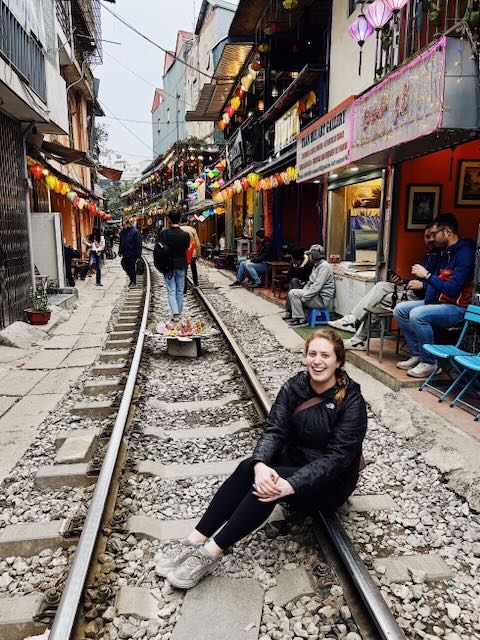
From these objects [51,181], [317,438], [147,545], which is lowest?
[147,545]

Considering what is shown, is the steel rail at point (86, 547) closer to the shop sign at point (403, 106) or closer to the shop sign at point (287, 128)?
the shop sign at point (403, 106)

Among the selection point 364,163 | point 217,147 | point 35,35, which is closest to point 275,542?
point 364,163

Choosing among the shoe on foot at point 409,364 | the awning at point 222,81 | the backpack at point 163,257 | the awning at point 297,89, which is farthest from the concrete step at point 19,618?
the awning at point 222,81

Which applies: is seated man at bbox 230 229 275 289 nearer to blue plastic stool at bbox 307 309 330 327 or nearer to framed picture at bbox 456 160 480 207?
blue plastic stool at bbox 307 309 330 327

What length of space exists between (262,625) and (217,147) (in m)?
35.1

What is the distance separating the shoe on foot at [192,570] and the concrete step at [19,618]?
2.30 ft

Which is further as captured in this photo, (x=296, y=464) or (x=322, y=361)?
(x=296, y=464)

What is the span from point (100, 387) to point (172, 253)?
11.6ft

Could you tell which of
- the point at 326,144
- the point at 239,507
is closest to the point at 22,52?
the point at 326,144

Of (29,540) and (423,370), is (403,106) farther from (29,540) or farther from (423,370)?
(29,540)

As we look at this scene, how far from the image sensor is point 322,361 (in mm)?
3049

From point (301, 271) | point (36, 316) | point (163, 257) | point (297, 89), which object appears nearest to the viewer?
point (163, 257)

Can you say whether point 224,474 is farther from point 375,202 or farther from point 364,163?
point 375,202

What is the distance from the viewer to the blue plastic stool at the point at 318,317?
989cm
